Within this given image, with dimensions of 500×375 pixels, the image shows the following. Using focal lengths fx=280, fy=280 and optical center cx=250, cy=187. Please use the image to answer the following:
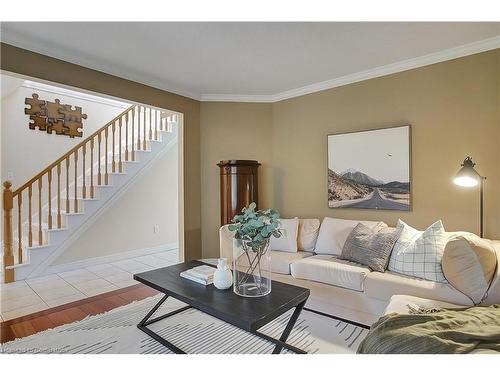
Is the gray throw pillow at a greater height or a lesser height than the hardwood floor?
greater

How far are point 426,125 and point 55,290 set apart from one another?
4.59 meters

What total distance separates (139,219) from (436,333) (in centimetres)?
472

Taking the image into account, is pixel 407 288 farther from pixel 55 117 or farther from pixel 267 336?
pixel 55 117

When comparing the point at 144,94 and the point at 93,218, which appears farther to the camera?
the point at 93,218

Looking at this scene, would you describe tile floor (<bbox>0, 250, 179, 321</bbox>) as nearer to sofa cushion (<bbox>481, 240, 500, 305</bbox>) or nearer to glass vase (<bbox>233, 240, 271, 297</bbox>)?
glass vase (<bbox>233, 240, 271, 297</bbox>)

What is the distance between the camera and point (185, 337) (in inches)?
87.8

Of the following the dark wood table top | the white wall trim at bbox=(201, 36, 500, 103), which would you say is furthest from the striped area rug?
the white wall trim at bbox=(201, 36, 500, 103)

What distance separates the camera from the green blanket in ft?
4.17

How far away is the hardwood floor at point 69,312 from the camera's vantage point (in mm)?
2406

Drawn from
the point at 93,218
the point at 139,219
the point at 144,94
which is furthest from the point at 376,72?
the point at 93,218

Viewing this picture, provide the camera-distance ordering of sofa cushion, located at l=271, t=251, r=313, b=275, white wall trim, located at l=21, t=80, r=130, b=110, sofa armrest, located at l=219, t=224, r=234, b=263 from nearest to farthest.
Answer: sofa cushion, located at l=271, t=251, r=313, b=275 < sofa armrest, located at l=219, t=224, r=234, b=263 < white wall trim, located at l=21, t=80, r=130, b=110

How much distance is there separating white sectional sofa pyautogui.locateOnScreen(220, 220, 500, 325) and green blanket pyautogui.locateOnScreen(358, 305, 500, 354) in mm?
354

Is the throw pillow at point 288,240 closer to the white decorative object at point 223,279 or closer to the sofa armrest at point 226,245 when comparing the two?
the sofa armrest at point 226,245

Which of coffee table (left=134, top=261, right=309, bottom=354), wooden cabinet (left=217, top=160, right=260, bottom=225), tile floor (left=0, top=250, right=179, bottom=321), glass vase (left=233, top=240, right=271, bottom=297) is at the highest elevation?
wooden cabinet (left=217, top=160, right=260, bottom=225)
